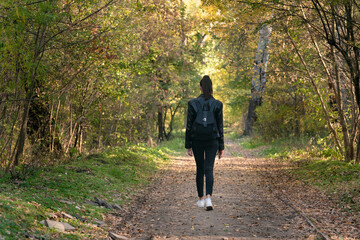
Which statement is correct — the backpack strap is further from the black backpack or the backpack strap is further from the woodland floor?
the woodland floor

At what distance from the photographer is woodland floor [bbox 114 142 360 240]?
596 cm

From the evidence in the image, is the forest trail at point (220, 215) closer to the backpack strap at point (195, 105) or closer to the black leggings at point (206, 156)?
the black leggings at point (206, 156)

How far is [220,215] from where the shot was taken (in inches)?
277

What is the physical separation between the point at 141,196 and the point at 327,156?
7.77 m

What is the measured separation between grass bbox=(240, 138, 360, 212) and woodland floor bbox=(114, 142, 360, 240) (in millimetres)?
344

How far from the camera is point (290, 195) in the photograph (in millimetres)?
9094

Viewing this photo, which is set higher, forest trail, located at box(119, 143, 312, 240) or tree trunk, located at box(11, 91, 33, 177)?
tree trunk, located at box(11, 91, 33, 177)

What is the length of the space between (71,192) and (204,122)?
10.4ft

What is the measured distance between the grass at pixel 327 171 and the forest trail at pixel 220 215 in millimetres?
1388

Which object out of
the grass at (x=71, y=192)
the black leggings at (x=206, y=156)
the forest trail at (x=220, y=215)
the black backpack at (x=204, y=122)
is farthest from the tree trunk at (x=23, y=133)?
the black leggings at (x=206, y=156)

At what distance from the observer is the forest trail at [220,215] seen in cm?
595

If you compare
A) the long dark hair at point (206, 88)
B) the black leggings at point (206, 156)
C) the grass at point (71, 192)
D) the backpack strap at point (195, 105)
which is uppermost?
the long dark hair at point (206, 88)

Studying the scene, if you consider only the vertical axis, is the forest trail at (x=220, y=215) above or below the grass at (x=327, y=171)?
below

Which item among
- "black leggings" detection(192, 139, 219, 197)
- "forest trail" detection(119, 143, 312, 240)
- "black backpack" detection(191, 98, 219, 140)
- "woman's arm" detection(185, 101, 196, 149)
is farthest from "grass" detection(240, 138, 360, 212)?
"woman's arm" detection(185, 101, 196, 149)
